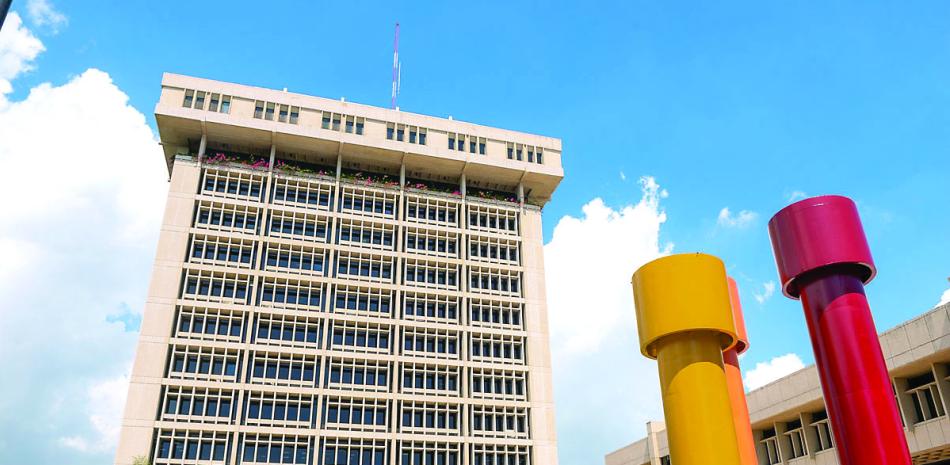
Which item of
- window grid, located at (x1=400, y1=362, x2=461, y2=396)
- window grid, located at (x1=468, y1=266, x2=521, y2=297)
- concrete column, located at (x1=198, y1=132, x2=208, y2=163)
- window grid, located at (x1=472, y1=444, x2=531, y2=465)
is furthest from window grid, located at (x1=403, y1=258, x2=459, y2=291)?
concrete column, located at (x1=198, y1=132, x2=208, y2=163)

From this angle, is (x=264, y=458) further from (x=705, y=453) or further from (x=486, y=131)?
(x=705, y=453)

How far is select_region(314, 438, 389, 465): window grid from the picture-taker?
59797 millimetres

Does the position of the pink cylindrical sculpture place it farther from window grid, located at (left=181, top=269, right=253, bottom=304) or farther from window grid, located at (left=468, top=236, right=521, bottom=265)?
window grid, located at (left=468, top=236, right=521, bottom=265)

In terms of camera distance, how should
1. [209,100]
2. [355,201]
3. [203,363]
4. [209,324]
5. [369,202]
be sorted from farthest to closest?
[369,202], [355,201], [209,100], [209,324], [203,363]

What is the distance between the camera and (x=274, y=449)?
5866 centimetres

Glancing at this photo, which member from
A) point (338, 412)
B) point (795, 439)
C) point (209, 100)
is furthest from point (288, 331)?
point (795, 439)

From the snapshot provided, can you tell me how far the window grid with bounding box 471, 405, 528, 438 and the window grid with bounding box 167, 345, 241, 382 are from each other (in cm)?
1973

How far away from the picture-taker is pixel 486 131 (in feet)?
246

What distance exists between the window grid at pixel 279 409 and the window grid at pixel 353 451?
2429 mm

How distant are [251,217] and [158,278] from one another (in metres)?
9.23

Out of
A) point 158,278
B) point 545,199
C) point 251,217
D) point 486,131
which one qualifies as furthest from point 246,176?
point 545,199

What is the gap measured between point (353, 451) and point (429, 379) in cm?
857

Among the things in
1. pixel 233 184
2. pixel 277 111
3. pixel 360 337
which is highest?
pixel 277 111

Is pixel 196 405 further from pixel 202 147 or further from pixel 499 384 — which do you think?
pixel 499 384
